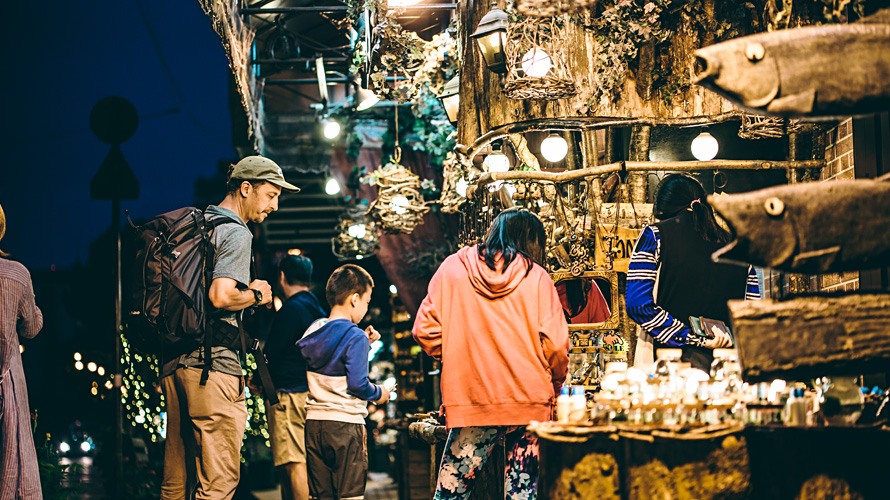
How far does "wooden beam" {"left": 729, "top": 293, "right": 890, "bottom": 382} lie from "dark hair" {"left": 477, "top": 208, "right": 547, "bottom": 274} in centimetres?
182

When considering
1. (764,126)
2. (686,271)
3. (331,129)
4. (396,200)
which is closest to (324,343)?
(686,271)

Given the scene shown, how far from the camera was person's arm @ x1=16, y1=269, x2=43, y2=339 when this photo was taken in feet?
17.7

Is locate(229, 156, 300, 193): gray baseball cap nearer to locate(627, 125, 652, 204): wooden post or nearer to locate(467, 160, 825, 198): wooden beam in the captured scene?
locate(467, 160, 825, 198): wooden beam

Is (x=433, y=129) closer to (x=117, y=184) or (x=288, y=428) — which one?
(x=288, y=428)

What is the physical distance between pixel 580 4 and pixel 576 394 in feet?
7.34

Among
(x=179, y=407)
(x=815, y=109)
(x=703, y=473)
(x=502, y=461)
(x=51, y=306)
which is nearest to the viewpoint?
(x=815, y=109)

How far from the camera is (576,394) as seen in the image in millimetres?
3766

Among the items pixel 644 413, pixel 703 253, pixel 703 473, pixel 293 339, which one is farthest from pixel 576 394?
pixel 293 339

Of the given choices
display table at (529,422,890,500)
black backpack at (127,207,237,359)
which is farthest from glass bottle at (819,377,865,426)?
black backpack at (127,207,237,359)

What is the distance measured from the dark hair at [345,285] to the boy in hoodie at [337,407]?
0.69 feet

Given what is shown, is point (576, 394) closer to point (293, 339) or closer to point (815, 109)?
point (815, 109)

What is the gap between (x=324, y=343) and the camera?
254 inches

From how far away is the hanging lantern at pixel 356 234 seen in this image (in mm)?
12094

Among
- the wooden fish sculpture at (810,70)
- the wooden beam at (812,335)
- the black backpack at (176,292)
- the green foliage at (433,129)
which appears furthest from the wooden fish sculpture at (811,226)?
the green foliage at (433,129)
